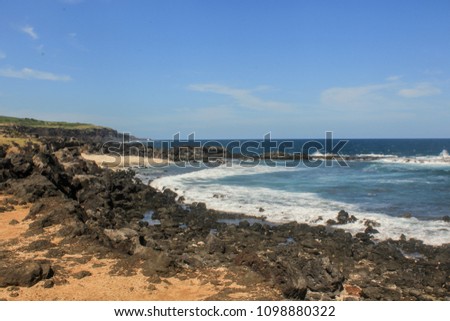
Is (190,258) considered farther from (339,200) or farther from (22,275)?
(339,200)

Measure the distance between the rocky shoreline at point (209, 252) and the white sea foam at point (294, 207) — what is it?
3.94 feet

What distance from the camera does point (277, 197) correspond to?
2945cm

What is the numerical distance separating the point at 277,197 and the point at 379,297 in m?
18.4

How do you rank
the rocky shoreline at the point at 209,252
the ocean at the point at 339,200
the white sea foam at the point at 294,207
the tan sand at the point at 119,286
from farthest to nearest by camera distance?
the ocean at the point at 339,200, the white sea foam at the point at 294,207, the rocky shoreline at the point at 209,252, the tan sand at the point at 119,286

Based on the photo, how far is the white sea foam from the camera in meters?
19.2

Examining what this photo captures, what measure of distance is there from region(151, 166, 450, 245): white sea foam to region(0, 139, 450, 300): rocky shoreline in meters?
1.20

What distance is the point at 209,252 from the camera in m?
14.1

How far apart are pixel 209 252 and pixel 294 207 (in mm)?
12092

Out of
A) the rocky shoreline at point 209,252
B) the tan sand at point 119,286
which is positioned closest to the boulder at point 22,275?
the rocky shoreline at point 209,252

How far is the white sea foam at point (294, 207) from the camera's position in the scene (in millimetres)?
19188

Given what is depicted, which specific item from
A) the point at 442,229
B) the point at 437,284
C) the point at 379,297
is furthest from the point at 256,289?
the point at 442,229

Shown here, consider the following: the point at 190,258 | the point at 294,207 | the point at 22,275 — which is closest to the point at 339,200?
the point at 294,207

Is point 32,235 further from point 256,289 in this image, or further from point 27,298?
point 256,289

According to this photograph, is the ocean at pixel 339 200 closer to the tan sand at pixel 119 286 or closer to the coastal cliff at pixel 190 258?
the coastal cliff at pixel 190 258
